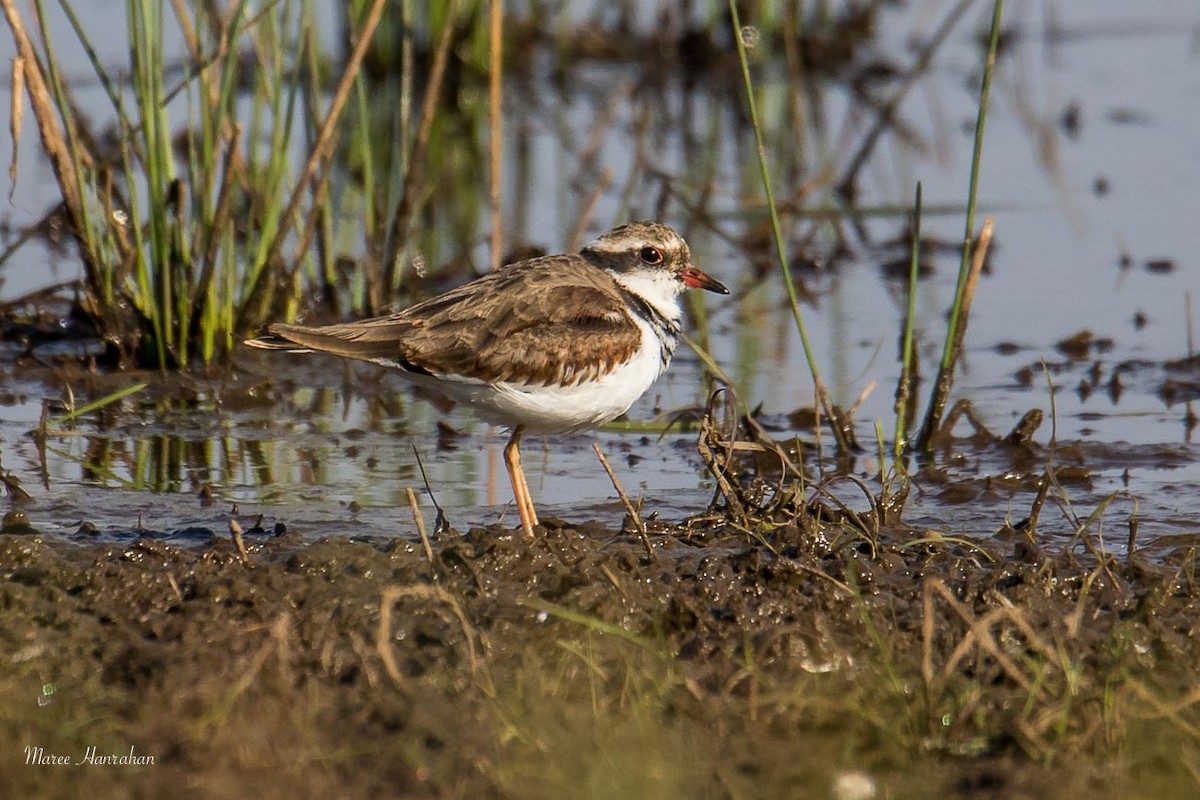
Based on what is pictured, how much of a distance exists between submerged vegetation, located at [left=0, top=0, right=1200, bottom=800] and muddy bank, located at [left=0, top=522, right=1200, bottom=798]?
1 cm

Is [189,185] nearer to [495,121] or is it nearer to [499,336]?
[495,121]

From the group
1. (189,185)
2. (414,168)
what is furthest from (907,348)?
(189,185)

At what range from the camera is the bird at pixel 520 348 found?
231 inches

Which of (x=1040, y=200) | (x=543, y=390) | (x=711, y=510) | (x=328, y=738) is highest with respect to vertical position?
(x=1040, y=200)

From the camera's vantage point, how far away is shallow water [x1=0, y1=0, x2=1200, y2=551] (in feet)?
21.7

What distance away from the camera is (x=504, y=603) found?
16.3 ft

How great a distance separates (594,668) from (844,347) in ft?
15.2

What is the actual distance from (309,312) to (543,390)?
2762mm

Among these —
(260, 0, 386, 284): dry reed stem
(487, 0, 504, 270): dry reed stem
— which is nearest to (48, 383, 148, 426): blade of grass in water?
(260, 0, 386, 284): dry reed stem

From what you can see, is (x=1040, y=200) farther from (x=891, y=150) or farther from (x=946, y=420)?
(x=946, y=420)

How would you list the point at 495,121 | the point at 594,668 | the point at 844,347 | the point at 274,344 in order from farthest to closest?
1. the point at 844,347
2. the point at 495,121
3. the point at 274,344
4. the point at 594,668

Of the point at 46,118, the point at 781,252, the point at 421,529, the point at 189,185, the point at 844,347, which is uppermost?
the point at 46,118

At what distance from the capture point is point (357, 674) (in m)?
4.41

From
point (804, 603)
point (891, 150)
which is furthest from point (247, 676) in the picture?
point (891, 150)
